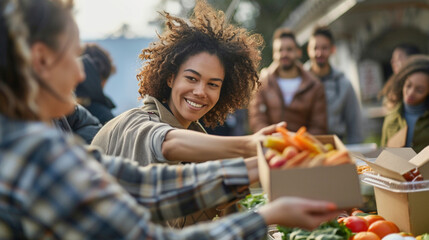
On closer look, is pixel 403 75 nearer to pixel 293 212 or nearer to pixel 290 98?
pixel 290 98

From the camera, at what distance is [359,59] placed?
12.4 metres

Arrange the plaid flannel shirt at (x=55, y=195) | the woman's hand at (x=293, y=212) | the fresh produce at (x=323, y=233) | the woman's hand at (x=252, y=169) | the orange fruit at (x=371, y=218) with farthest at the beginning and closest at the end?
the orange fruit at (x=371, y=218)
the fresh produce at (x=323, y=233)
the woman's hand at (x=252, y=169)
the woman's hand at (x=293, y=212)
the plaid flannel shirt at (x=55, y=195)

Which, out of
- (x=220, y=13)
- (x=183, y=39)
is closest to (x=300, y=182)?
(x=183, y=39)

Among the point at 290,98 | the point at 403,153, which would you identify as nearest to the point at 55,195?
the point at 403,153

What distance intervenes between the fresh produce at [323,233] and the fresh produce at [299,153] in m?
0.49

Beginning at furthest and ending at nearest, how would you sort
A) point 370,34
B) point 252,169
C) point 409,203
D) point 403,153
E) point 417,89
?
point 370,34, point 417,89, point 403,153, point 409,203, point 252,169

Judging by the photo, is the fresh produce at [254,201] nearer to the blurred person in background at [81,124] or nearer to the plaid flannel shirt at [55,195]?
the blurred person in background at [81,124]

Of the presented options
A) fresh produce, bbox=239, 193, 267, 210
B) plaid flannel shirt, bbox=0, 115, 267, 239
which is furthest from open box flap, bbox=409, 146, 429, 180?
plaid flannel shirt, bbox=0, 115, 267, 239

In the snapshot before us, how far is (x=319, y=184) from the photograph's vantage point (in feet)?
4.63

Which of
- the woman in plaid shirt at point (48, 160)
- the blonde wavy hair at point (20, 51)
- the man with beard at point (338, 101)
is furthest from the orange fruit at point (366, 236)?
the man with beard at point (338, 101)

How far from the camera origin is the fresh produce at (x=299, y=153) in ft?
4.71

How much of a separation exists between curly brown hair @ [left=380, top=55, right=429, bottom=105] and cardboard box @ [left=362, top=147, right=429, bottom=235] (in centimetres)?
193

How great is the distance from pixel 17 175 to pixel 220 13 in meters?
1.91

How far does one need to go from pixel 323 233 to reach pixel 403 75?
258 cm
